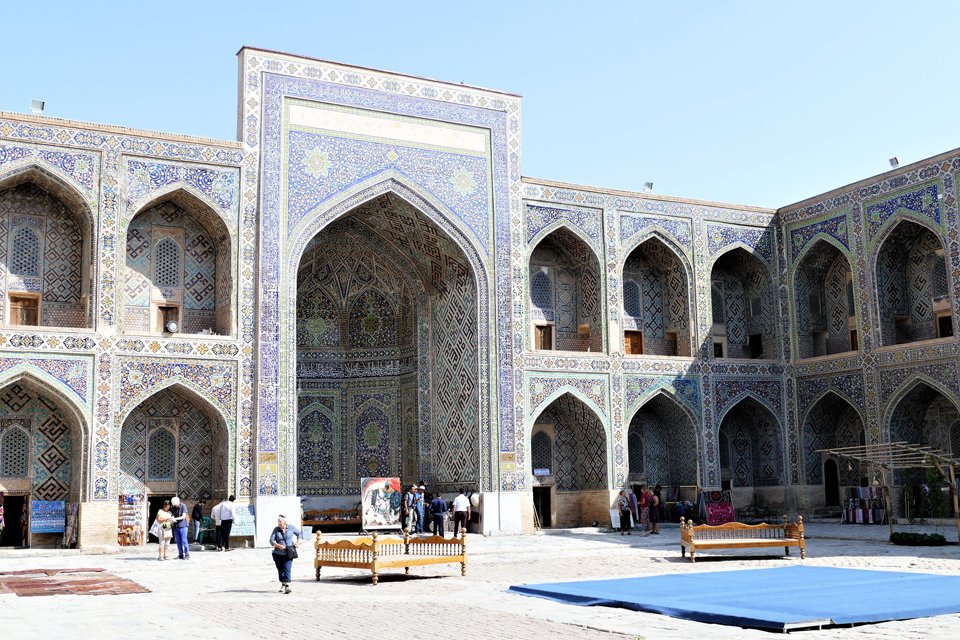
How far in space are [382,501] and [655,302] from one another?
783cm

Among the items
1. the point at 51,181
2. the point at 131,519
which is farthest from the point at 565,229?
the point at 131,519

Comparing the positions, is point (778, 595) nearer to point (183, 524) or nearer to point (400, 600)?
point (400, 600)

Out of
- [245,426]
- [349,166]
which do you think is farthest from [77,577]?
[349,166]

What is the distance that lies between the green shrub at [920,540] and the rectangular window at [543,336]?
8.51 m

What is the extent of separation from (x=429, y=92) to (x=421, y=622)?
1442 cm

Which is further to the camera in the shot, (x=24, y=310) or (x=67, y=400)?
(x=24, y=310)

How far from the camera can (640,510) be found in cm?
2250

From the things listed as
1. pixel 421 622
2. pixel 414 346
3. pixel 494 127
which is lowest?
pixel 421 622

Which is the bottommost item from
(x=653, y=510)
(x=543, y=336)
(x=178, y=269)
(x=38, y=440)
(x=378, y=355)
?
(x=653, y=510)

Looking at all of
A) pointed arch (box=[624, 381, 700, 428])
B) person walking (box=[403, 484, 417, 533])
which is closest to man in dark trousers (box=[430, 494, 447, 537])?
person walking (box=[403, 484, 417, 533])

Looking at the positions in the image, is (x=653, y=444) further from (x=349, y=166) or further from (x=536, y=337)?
(x=349, y=166)

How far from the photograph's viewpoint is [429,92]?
829 inches

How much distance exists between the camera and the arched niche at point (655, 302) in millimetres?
23172

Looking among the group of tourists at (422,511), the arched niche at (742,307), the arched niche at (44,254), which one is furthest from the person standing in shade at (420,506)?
the arched niche at (742,307)
